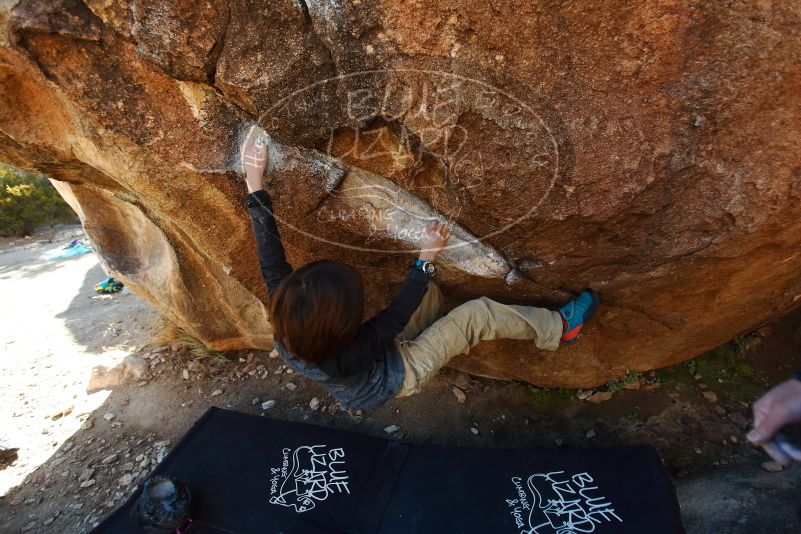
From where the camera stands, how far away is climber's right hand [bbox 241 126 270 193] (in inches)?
76.6

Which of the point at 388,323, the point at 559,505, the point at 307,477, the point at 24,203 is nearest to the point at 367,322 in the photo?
the point at 388,323

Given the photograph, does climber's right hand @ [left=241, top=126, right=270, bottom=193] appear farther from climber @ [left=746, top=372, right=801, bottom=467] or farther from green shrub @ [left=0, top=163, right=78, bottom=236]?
green shrub @ [left=0, top=163, right=78, bottom=236]

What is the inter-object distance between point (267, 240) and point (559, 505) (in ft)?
5.81

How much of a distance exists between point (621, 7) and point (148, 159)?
1.91 meters

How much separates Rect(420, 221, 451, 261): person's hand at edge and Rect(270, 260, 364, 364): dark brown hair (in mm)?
425

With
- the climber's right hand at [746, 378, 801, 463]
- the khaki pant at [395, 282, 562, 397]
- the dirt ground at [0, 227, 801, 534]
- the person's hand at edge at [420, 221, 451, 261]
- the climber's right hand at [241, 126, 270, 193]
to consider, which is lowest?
the dirt ground at [0, 227, 801, 534]

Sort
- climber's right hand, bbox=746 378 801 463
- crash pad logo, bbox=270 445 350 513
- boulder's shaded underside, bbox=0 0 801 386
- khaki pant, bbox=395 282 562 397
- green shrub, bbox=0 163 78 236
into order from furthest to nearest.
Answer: green shrub, bbox=0 163 78 236 < crash pad logo, bbox=270 445 350 513 < khaki pant, bbox=395 282 562 397 < boulder's shaded underside, bbox=0 0 801 386 < climber's right hand, bbox=746 378 801 463

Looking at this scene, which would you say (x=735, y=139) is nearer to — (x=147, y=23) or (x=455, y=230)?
(x=455, y=230)

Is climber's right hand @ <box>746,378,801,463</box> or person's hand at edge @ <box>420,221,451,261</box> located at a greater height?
person's hand at edge @ <box>420,221,451,261</box>

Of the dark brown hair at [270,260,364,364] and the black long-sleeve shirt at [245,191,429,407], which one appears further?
the black long-sleeve shirt at [245,191,429,407]

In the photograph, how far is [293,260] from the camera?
2447 millimetres

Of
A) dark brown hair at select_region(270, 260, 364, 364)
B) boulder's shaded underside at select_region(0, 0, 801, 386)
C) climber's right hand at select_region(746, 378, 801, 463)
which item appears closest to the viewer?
climber's right hand at select_region(746, 378, 801, 463)

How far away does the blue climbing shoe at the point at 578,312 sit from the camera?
7.29ft

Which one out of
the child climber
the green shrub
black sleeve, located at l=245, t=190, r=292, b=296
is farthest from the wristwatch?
the green shrub
